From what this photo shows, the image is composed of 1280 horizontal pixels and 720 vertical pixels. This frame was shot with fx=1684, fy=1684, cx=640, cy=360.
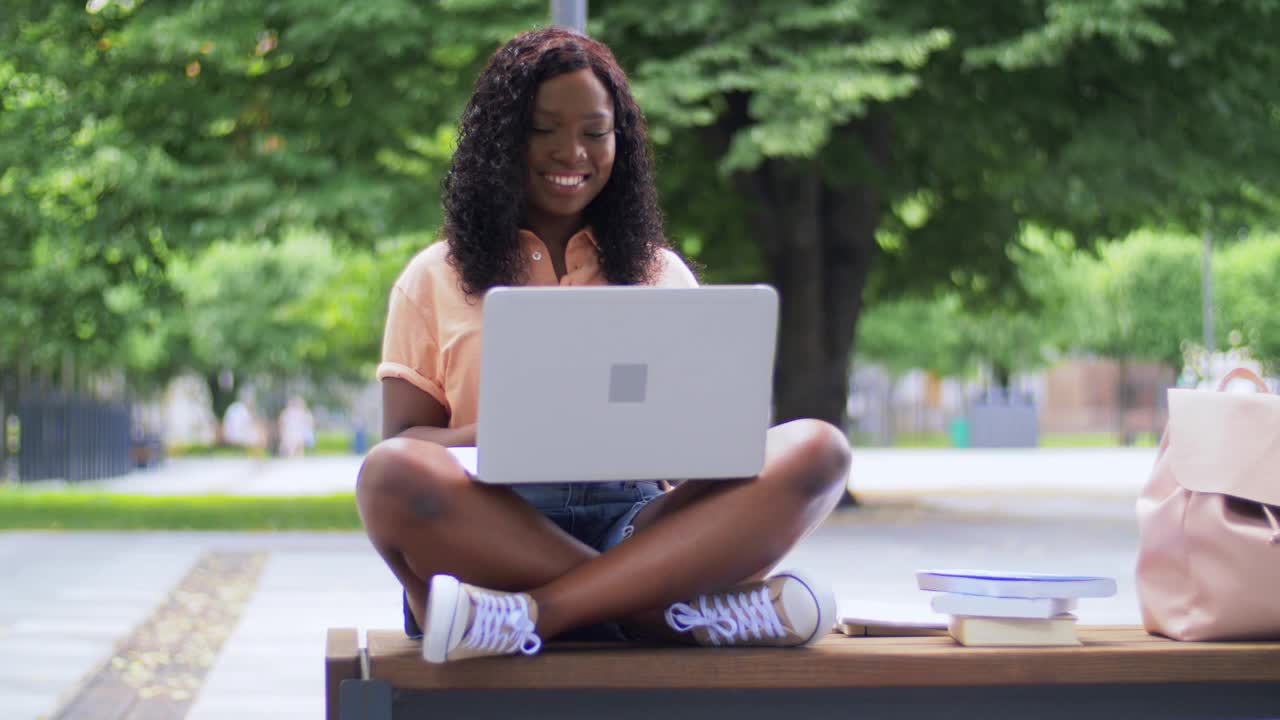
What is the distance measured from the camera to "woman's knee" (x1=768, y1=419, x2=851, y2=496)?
9.73ft

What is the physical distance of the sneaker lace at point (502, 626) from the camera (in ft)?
8.87

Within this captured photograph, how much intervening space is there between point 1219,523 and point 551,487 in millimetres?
1257

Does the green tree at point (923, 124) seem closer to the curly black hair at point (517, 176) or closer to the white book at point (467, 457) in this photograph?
the curly black hair at point (517, 176)

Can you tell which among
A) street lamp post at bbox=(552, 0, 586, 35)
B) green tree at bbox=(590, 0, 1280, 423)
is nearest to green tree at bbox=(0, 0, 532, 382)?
green tree at bbox=(590, 0, 1280, 423)

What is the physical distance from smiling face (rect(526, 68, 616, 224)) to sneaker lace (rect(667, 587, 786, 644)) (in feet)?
2.97

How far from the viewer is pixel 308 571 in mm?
10883

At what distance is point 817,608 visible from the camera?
9.70ft

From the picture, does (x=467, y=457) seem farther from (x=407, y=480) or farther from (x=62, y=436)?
(x=62, y=436)

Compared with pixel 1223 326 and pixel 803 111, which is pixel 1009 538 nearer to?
pixel 803 111

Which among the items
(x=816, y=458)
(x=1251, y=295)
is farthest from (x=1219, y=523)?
(x=1251, y=295)

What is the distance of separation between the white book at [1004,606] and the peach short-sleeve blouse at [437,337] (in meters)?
0.98

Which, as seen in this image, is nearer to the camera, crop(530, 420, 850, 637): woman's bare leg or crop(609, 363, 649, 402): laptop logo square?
crop(609, 363, 649, 402): laptop logo square

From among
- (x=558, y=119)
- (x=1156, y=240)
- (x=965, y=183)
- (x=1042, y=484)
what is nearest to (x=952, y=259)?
(x=965, y=183)

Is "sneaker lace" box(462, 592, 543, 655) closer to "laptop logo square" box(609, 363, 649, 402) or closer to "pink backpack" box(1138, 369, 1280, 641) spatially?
"laptop logo square" box(609, 363, 649, 402)
